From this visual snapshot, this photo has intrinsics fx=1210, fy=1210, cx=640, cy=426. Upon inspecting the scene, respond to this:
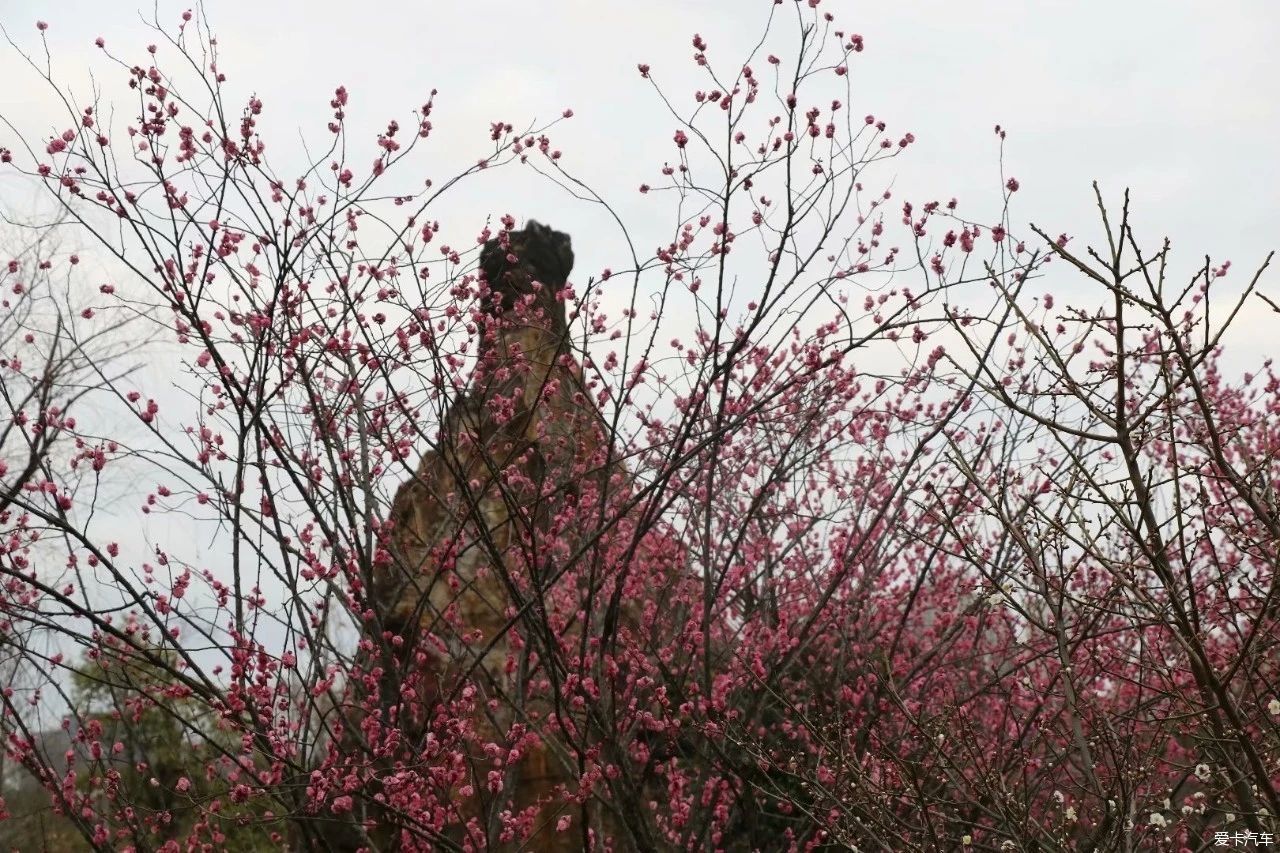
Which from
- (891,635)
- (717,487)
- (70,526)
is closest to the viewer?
(70,526)

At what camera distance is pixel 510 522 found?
21.8 ft

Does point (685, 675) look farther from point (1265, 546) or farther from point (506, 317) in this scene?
point (1265, 546)

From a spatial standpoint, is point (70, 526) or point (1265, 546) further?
point (70, 526)

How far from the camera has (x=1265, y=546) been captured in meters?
4.01

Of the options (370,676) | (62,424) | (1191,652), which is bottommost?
(1191,652)

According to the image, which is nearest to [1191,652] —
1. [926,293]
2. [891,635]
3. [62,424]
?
[926,293]

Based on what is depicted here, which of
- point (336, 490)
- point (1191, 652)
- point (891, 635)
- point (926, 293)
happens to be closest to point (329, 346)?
point (336, 490)

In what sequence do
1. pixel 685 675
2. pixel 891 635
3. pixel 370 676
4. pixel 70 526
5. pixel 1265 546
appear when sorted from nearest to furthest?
pixel 1265 546 → pixel 70 526 → pixel 370 676 → pixel 685 675 → pixel 891 635

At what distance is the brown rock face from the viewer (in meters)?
5.41

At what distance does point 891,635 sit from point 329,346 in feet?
16.6

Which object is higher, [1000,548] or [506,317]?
[506,317]

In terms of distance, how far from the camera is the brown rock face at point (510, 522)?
541 centimetres

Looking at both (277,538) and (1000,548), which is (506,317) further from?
(1000,548)

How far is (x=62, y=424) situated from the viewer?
18.5 ft
